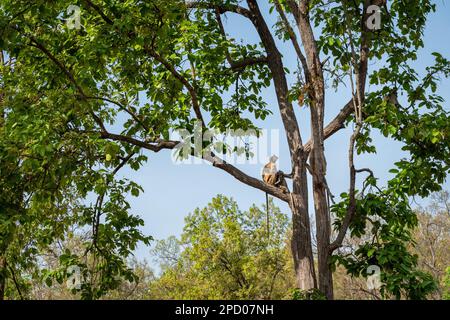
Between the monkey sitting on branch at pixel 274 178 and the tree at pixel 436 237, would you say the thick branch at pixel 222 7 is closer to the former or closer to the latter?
the monkey sitting on branch at pixel 274 178

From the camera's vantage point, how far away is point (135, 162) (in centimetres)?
959

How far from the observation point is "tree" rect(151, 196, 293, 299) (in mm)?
19547

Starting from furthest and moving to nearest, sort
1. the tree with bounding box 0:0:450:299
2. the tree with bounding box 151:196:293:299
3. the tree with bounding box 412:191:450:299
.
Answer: the tree with bounding box 412:191:450:299
the tree with bounding box 151:196:293:299
the tree with bounding box 0:0:450:299

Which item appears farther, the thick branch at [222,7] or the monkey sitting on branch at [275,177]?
the thick branch at [222,7]

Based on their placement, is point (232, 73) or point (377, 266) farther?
point (232, 73)

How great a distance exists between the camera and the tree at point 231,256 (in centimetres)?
1955

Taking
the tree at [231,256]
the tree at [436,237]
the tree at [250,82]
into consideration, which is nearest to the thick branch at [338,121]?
the tree at [250,82]

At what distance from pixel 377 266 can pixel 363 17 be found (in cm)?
408

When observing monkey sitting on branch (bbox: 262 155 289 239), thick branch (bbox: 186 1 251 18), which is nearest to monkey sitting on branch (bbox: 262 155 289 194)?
monkey sitting on branch (bbox: 262 155 289 239)

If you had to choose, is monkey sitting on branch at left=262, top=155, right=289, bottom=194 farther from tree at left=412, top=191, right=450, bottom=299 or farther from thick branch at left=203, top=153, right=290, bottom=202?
tree at left=412, top=191, right=450, bottom=299

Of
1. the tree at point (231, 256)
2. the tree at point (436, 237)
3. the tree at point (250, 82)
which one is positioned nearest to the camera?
the tree at point (250, 82)

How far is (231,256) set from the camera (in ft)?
65.5
